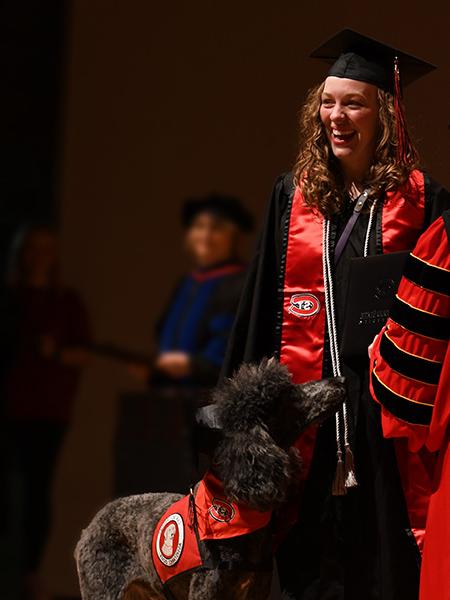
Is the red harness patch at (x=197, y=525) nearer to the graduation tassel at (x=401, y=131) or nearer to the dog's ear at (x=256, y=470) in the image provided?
the dog's ear at (x=256, y=470)

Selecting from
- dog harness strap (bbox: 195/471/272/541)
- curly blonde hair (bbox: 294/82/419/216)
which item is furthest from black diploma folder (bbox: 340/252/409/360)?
dog harness strap (bbox: 195/471/272/541)

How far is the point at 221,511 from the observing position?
91.0 inches

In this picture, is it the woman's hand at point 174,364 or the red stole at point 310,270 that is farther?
the woman's hand at point 174,364

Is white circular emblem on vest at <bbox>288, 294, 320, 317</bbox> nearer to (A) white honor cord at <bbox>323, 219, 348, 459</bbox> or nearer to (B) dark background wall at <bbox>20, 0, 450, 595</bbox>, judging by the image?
(A) white honor cord at <bbox>323, 219, 348, 459</bbox>

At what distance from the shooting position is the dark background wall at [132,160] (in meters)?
3.46

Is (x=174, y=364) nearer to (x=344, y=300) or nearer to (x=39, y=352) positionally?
(x=39, y=352)

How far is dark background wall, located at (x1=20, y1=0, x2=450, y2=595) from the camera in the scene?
3465mm

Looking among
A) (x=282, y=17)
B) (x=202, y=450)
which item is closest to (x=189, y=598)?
(x=202, y=450)

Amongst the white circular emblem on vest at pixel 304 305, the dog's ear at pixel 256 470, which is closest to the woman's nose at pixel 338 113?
the white circular emblem on vest at pixel 304 305

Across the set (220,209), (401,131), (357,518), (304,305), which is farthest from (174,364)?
(401,131)

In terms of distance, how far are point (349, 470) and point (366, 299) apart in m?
0.36

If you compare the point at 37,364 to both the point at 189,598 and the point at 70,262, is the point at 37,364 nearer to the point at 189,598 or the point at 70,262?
the point at 70,262

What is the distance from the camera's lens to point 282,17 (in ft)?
9.89

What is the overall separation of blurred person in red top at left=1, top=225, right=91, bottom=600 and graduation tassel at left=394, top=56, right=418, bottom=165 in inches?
71.0
